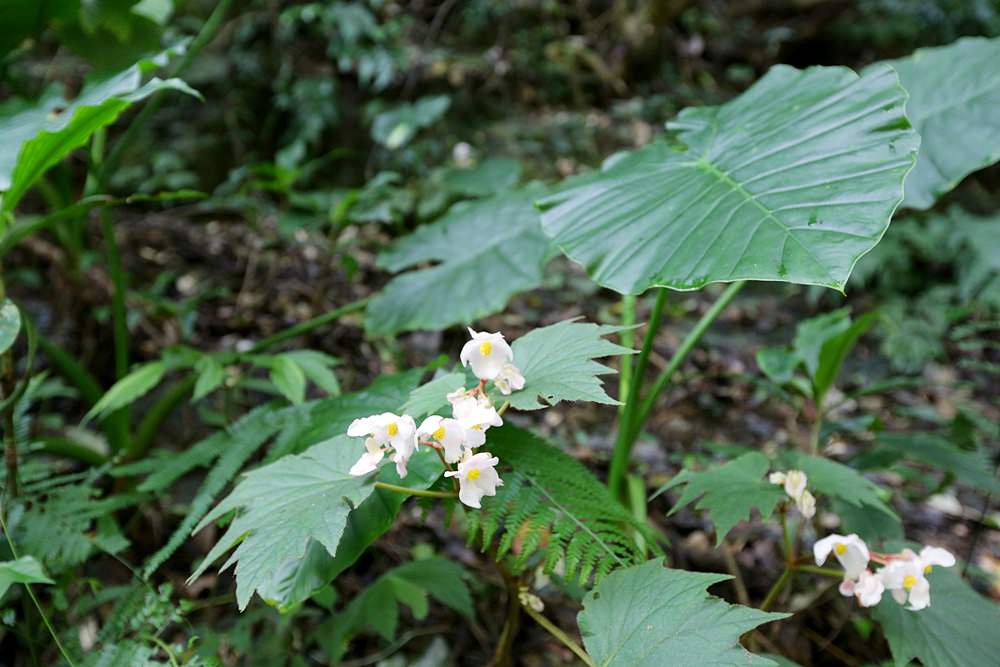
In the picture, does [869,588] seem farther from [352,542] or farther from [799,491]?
[352,542]

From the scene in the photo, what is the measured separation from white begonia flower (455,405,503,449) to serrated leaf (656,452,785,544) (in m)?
0.33

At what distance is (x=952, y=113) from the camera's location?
1.43m

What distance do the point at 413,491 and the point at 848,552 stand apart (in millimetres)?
545

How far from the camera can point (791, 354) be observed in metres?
1.54

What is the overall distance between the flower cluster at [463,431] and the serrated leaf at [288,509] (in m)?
0.04

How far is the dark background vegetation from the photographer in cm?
160

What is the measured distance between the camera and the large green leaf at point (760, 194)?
795 mm

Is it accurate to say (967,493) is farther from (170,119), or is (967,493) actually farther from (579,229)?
(170,119)

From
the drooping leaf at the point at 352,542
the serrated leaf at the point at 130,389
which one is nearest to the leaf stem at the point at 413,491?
the drooping leaf at the point at 352,542

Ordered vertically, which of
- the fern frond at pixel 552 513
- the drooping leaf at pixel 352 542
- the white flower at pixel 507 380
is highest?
the white flower at pixel 507 380

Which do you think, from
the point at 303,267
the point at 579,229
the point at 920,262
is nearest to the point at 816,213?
Result: the point at 579,229

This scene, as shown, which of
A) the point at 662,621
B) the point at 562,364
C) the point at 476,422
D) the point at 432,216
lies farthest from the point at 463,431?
the point at 432,216

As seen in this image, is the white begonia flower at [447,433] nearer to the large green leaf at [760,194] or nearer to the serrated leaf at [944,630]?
the large green leaf at [760,194]

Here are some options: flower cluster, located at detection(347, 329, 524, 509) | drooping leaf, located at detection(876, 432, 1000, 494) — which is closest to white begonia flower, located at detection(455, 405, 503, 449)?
flower cluster, located at detection(347, 329, 524, 509)
